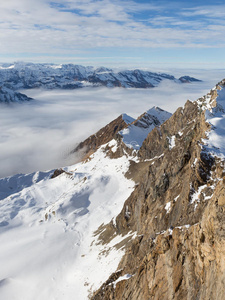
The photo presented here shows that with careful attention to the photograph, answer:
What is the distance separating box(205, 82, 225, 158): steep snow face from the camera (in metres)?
40.3

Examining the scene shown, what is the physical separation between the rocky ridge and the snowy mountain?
0.12 metres

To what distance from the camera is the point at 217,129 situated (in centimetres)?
4709

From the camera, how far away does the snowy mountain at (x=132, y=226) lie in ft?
72.9

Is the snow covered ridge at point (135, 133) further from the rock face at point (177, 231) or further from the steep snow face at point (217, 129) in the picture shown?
the steep snow face at point (217, 129)

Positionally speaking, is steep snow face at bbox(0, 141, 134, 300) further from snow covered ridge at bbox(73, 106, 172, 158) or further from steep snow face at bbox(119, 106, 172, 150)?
steep snow face at bbox(119, 106, 172, 150)

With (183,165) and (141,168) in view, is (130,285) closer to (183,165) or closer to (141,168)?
(183,165)

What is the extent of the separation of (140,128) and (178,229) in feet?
361

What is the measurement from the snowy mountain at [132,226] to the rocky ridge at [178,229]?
120mm

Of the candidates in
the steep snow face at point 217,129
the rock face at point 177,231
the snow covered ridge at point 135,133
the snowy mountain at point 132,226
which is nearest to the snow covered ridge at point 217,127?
the steep snow face at point 217,129

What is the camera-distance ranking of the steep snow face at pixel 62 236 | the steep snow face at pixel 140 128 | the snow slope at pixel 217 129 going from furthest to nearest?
1. the steep snow face at pixel 140 128
2. the steep snow face at pixel 62 236
3. the snow slope at pixel 217 129

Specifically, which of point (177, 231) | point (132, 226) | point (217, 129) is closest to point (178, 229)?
point (177, 231)

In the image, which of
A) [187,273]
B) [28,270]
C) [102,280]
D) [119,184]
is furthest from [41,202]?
[187,273]

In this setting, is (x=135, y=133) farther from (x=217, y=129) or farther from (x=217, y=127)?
(x=217, y=129)

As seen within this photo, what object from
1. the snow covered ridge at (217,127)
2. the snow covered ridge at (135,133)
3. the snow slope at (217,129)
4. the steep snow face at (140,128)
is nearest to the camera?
the snow slope at (217,129)
